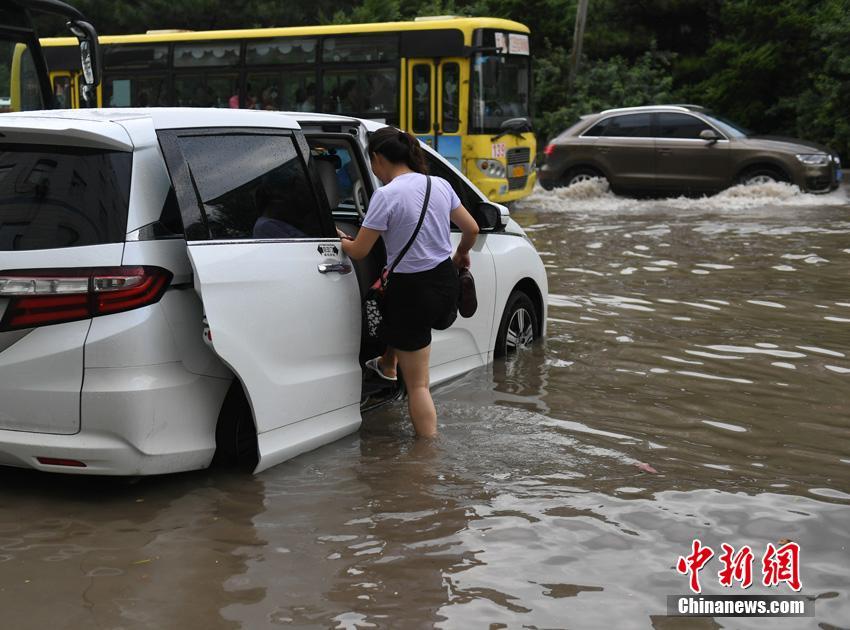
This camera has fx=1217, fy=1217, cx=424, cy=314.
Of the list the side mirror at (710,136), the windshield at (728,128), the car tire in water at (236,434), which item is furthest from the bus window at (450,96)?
the car tire in water at (236,434)

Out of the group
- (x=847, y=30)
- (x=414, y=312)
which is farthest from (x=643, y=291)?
(x=847, y=30)

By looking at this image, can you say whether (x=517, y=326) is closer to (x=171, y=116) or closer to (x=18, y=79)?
(x=171, y=116)

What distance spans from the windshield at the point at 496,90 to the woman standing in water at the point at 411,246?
12708 mm

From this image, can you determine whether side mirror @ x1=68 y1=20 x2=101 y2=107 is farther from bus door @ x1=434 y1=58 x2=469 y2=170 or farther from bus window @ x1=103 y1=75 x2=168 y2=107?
bus window @ x1=103 y1=75 x2=168 y2=107

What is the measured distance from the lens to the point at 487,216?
7137 millimetres

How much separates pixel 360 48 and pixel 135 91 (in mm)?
4265

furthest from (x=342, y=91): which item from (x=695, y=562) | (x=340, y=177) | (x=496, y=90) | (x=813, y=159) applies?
(x=695, y=562)

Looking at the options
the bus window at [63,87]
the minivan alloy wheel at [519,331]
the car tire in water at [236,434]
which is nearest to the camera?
the car tire in water at [236,434]

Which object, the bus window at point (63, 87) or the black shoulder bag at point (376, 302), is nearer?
the black shoulder bag at point (376, 302)

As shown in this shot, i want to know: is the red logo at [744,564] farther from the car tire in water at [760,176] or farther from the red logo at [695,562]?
the car tire in water at [760,176]

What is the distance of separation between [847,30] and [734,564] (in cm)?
2180

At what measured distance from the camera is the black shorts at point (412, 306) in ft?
19.4

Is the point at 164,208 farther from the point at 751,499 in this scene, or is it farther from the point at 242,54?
the point at 242,54

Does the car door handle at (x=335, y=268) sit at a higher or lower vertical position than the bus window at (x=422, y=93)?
lower
